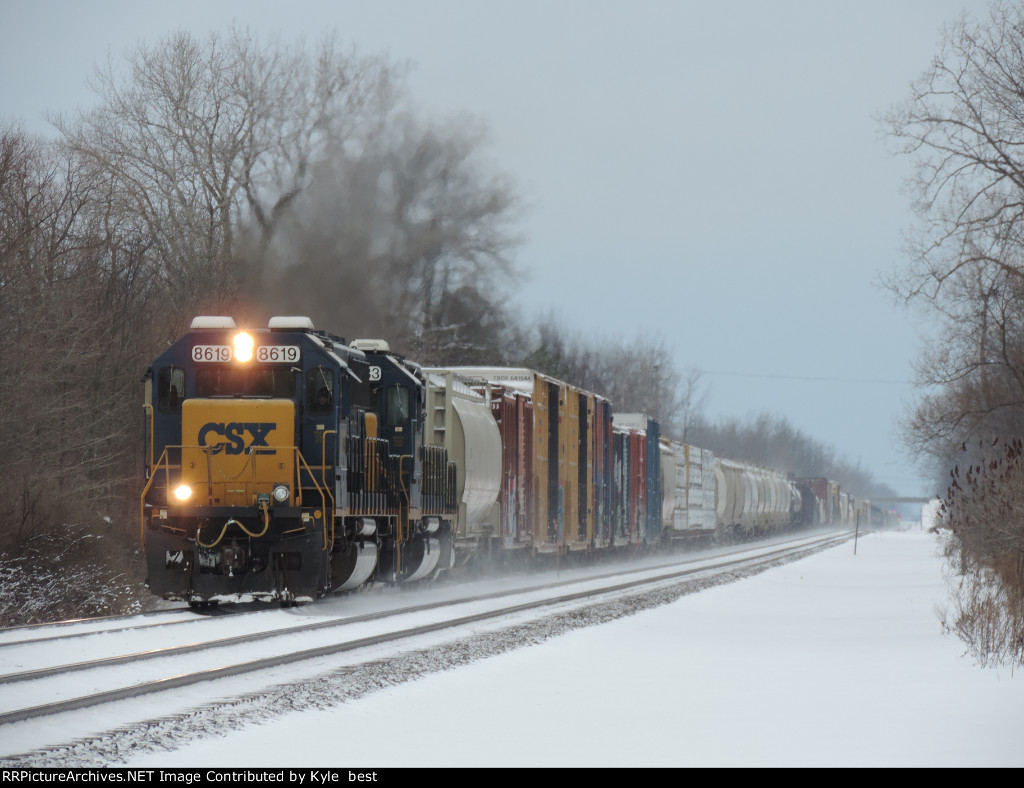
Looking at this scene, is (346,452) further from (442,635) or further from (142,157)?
(142,157)

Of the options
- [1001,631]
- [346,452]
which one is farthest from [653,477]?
[1001,631]

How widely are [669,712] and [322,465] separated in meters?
7.97

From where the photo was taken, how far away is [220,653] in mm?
12117

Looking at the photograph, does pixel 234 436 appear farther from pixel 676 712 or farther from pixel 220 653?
pixel 676 712

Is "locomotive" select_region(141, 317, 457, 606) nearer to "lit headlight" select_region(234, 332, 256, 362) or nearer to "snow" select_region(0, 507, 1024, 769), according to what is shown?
"lit headlight" select_region(234, 332, 256, 362)

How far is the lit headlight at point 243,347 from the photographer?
54.8 ft

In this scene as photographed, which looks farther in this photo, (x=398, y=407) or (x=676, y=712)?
(x=398, y=407)

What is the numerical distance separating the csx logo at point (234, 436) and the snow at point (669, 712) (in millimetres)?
4624

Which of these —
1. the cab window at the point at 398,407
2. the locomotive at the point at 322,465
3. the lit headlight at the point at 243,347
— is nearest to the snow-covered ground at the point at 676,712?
the locomotive at the point at 322,465

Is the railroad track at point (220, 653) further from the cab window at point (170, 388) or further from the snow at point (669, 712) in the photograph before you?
the cab window at point (170, 388)

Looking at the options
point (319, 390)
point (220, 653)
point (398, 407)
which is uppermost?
point (319, 390)

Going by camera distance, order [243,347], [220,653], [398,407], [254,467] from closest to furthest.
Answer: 1. [220,653]
2. [254,467]
3. [243,347]
4. [398,407]

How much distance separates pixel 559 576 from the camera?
2939 centimetres

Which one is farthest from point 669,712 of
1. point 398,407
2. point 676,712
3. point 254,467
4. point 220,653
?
point 398,407
